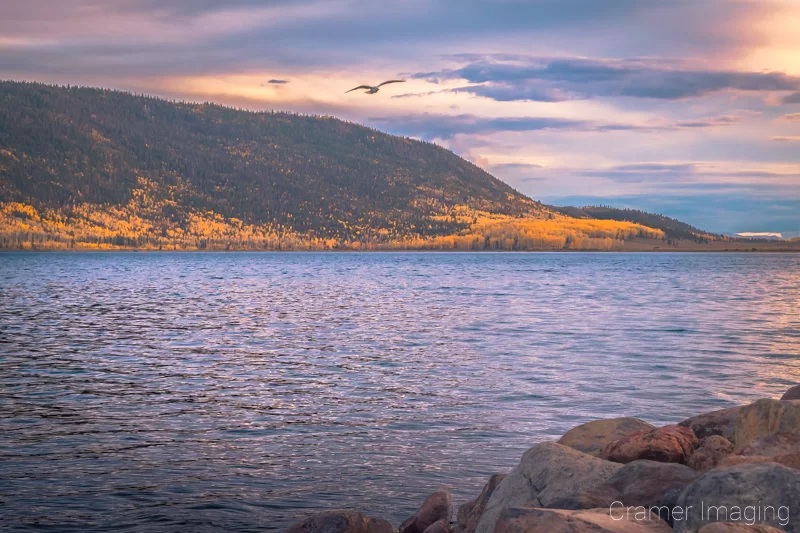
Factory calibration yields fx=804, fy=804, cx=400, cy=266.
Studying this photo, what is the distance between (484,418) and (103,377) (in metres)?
12.7

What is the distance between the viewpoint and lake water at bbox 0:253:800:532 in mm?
13867

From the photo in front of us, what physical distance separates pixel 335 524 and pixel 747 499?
18.1ft

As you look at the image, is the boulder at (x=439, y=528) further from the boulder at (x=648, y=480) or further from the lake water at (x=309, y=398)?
the boulder at (x=648, y=480)

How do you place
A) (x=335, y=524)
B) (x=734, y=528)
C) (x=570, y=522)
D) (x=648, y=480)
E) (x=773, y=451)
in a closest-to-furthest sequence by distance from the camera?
1. (x=734, y=528)
2. (x=570, y=522)
3. (x=648, y=480)
4. (x=773, y=451)
5. (x=335, y=524)

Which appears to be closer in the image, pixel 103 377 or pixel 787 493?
pixel 787 493

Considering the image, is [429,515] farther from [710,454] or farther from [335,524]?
[710,454]

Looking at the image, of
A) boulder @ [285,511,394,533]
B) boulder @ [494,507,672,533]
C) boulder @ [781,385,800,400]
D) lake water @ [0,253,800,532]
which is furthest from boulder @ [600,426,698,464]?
boulder @ [781,385,800,400]

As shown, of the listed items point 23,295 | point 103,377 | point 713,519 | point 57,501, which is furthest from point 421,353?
point 23,295

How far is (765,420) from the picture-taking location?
1155 centimetres

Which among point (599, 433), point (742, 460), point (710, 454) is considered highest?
point (742, 460)

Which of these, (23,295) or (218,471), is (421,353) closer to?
(218,471)

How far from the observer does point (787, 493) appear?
8078 mm

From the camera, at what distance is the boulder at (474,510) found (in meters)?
11.3

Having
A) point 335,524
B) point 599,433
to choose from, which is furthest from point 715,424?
point 335,524
